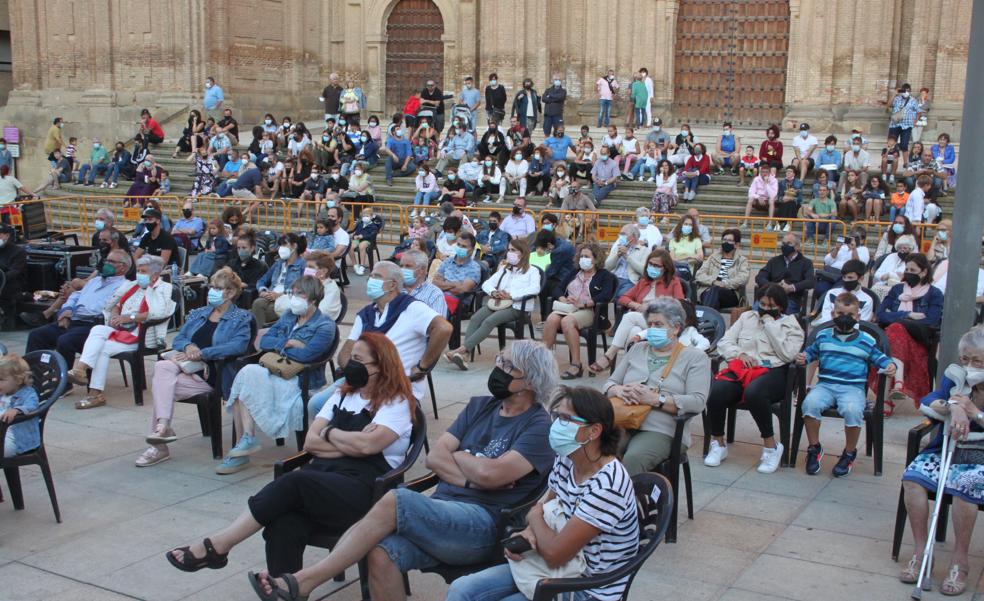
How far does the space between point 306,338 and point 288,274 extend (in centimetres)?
303

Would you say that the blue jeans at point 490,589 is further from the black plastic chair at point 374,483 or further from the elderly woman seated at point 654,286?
the elderly woman seated at point 654,286

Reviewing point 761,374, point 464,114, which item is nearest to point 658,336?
point 761,374

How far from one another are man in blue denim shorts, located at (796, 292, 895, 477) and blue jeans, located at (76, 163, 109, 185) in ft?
70.6

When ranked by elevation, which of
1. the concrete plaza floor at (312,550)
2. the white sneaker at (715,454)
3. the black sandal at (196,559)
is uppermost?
the black sandal at (196,559)

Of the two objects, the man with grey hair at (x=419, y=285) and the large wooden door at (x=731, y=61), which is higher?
the large wooden door at (x=731, y=61)

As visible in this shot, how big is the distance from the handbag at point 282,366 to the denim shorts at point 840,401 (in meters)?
3.60

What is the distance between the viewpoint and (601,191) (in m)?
19.8

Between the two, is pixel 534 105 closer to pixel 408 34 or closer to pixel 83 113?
pixel 408 34

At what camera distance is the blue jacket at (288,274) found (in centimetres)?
1073

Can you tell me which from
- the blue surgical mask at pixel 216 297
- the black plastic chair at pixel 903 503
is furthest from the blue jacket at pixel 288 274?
the black plastic chair at pixel 903 503

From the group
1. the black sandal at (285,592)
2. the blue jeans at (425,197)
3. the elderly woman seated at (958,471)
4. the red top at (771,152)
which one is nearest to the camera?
the black sandal at (285,592)

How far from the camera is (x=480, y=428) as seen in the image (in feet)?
18.3

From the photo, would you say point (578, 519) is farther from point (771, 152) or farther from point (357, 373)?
point (771, 152)

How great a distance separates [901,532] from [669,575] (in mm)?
1354
